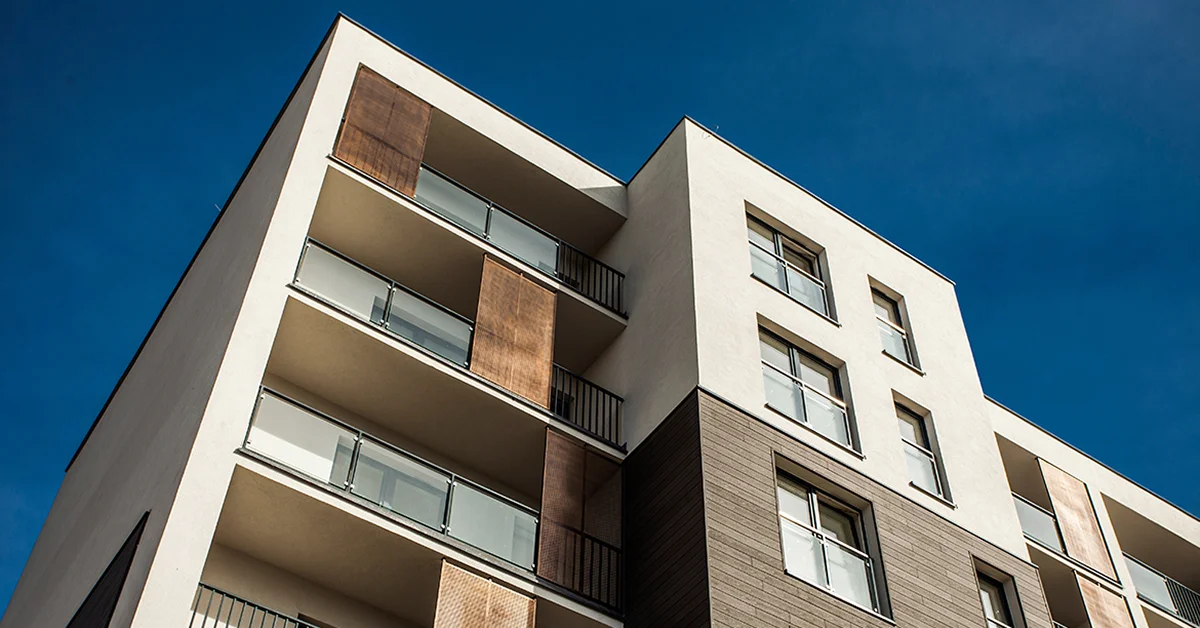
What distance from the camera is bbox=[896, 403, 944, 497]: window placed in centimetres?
2092

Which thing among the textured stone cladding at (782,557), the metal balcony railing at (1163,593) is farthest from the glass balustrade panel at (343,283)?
the metal balcony railing at (1163,593)

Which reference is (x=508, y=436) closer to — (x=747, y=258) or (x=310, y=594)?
(x=310, y=594)

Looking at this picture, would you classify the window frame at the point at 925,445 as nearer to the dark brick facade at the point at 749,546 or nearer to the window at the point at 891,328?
the dark brick facade at the point at 749,546

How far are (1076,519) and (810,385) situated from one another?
824 centimetres

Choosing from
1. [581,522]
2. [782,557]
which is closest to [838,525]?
[782,557]

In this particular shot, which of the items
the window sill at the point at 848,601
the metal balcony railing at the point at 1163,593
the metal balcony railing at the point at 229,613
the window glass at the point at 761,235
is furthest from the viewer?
the metal balcony railing at the point at 1163,593

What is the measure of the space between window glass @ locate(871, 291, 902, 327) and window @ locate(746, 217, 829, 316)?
4.98 ft

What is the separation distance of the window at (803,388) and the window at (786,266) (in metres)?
1.28

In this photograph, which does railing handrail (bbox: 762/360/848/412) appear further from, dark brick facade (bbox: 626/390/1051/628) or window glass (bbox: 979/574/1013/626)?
window glass (bbox: 979/574/1013/626)

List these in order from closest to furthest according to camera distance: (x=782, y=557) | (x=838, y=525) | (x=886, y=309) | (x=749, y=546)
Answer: (x=749, y=546) < (x=782, y=557) < (x=838, y=525) < (x=886, y=309)

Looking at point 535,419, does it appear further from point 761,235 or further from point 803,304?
point 761,235

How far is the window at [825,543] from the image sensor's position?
1766cm

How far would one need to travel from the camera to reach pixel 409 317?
1934cm

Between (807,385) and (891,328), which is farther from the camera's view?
(891,328)
